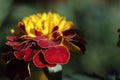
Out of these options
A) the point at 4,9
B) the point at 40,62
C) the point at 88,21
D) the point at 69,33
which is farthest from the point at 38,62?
the point at 88,21

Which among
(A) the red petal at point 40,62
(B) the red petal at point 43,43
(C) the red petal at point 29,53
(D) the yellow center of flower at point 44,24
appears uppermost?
(D) the yellow center of flower at point 44,24

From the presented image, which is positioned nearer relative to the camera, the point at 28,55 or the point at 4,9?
the point at 28,55

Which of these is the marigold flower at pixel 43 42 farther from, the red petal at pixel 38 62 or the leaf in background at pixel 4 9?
the leaf in background at pixel 4 9

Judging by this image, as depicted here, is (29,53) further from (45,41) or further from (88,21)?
(88,21)

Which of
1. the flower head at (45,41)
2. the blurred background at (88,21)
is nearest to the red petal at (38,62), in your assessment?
the flower head at (45,41)

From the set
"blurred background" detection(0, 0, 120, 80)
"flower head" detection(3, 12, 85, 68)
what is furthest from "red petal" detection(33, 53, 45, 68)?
"blurred background" detection(0, 0, 120, 80)

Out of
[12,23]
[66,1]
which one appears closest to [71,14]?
[66,1]

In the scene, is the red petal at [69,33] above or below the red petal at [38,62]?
above

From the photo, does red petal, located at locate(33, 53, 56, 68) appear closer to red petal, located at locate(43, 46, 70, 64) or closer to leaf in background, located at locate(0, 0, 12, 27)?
red petal, located at locate(43, 46, 70, 64)
